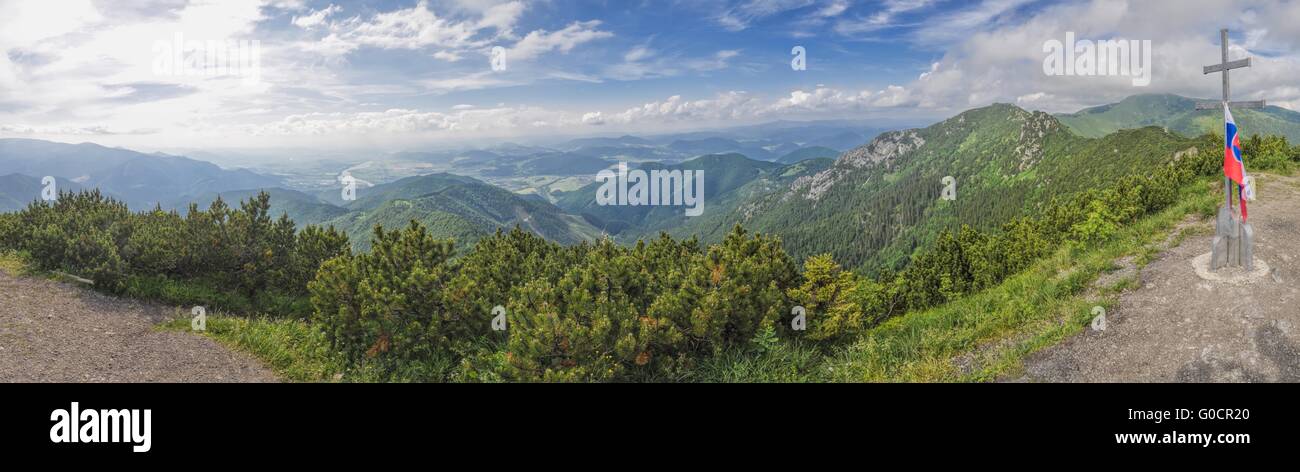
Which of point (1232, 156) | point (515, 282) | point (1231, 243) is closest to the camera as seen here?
point (1232, 156)

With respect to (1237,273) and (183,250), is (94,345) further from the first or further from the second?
(1237,273)

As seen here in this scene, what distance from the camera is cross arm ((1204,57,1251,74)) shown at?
11742 millimetres

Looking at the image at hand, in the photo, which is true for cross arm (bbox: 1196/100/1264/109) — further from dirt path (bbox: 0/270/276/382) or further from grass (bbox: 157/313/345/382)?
dirt path (bbox: 0/270/276/382)

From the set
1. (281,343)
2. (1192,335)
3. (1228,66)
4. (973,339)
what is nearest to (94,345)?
(281,343)

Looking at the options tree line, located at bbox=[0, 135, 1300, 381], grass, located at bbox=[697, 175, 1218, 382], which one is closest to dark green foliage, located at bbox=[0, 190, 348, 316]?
tree line, located at bbox=[0, 135, 1300, 381]

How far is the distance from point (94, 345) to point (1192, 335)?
2649cm

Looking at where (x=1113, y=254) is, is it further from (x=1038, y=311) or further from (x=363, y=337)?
(x=363, y=337)

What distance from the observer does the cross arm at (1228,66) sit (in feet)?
38.5

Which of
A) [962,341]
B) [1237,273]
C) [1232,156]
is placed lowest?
[962,341]

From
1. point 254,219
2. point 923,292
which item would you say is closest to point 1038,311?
point 923,292

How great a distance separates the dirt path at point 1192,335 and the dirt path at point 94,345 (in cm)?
1913

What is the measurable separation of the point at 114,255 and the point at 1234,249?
109 ft

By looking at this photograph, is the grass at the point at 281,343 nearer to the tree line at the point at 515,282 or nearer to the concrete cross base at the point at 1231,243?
the tree line at the point at 515,282

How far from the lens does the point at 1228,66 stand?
1202 centimetres
